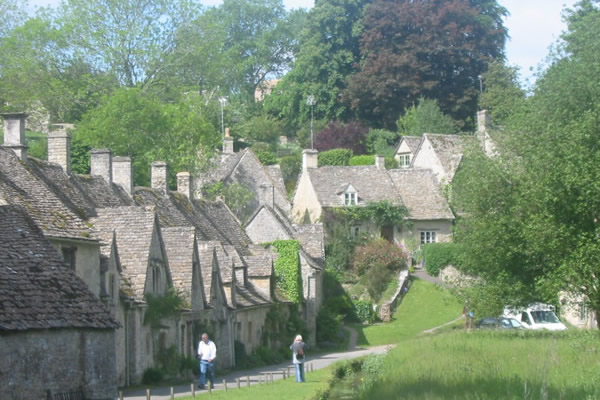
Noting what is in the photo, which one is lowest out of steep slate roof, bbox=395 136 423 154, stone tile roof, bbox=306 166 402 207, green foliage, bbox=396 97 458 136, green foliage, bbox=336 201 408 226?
green foliage, bbox=336 201 408 226

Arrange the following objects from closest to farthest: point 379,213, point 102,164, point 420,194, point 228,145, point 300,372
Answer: point 300,372 → point 102,164 → point 379,213 → point 420,194 → point 228,145

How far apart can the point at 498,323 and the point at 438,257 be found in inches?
848

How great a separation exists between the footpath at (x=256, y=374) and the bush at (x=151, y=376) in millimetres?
920

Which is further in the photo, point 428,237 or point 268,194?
point 428,237

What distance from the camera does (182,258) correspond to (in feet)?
138

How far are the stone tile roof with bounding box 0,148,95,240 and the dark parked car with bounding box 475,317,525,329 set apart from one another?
24804 mm

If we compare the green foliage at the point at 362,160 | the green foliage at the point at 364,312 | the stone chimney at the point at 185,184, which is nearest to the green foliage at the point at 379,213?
the green foliage at the point at 364,312

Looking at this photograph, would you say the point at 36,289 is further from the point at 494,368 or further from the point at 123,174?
the point at 123,174

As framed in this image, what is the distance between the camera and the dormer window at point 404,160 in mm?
94875

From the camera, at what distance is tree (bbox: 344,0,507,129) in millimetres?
103312

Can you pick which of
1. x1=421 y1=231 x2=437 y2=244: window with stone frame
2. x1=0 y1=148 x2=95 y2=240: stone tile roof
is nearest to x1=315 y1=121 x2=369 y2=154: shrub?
x1=421 y1=231 x2=437 y2=244: window with stone frame

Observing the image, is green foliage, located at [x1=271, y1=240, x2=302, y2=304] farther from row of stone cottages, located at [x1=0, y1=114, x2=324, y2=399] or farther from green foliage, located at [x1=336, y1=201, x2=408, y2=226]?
green foliage, located at [x1=336, y1=201, x2=408, y2=226]

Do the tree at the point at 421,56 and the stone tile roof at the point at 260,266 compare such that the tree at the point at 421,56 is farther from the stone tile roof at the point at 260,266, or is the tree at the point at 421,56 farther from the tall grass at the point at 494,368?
the tall grass at the point at 494,368

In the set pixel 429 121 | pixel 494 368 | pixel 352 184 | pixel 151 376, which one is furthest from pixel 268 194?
pixel 494 368
